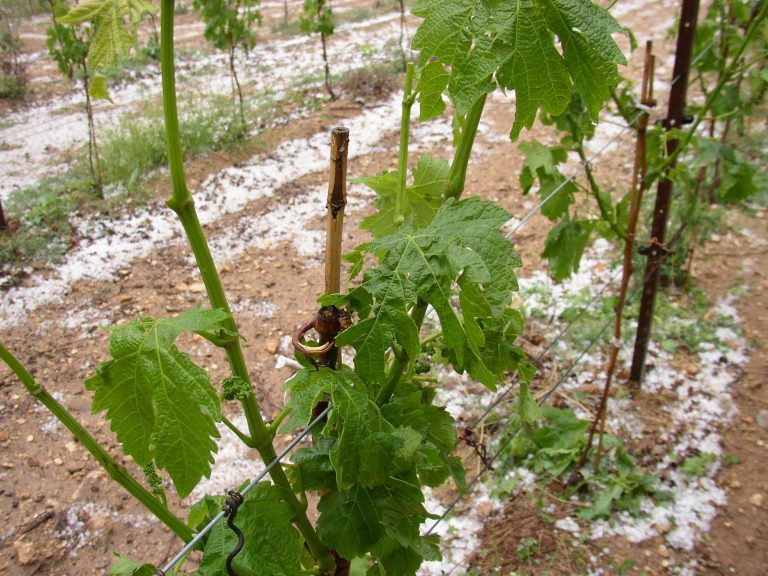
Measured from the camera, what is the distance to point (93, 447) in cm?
111

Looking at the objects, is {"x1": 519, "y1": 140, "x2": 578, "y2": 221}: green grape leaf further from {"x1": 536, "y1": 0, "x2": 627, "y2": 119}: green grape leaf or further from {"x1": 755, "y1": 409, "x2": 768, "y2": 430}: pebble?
{"x1": 755, "y1": 409, "x2": 768, "y2": 430}: pebble

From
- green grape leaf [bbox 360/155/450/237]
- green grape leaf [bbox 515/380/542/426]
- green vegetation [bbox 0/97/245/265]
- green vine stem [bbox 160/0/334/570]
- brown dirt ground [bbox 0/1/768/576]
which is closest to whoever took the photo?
green vine stem [bbox 160/0/334/570]

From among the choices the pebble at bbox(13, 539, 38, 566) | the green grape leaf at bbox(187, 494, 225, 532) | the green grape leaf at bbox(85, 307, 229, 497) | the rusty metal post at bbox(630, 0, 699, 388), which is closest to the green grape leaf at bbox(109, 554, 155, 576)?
the green grape leaf at bbox(187, 494, 225, 532)

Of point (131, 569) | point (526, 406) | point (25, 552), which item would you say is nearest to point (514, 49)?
point (526, 406)

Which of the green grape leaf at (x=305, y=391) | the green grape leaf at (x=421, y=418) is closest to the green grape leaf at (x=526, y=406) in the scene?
the green grape leaf at (x=421, y=418)

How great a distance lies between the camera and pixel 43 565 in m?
2.74

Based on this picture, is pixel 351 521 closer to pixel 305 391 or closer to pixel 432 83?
pixel 305 391

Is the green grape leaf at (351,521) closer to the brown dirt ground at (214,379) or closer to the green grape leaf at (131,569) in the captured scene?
the green grape leaf at (131,569)

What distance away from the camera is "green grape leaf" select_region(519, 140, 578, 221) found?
8.00ft

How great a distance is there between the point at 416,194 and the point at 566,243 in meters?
1.52

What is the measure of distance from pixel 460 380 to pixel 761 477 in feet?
5.25

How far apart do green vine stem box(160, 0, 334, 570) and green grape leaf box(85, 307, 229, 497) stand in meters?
0.10

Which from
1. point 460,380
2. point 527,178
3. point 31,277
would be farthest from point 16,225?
point 527,178

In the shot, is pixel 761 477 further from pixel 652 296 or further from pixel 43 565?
pixel 43 565
